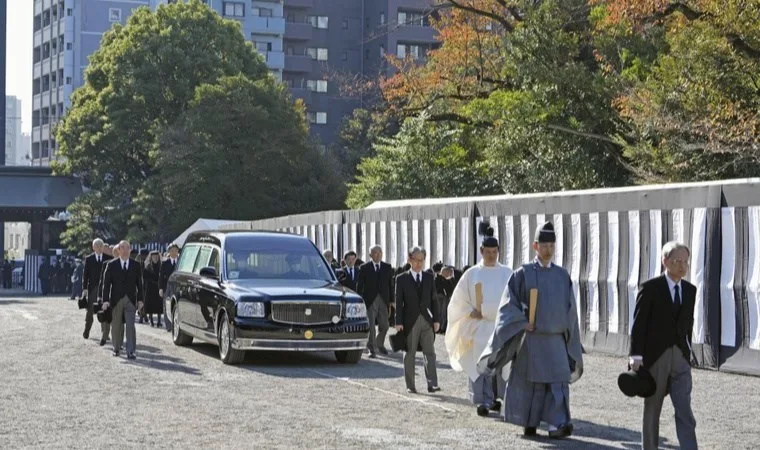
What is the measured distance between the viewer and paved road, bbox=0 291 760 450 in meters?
12.5

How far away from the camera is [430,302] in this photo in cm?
1758

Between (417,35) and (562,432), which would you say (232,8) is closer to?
(417,35)

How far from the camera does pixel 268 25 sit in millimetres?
106812

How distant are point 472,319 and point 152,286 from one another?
20401 mm

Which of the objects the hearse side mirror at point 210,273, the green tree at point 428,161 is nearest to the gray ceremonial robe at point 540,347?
the hearse side mirror at point 210,273

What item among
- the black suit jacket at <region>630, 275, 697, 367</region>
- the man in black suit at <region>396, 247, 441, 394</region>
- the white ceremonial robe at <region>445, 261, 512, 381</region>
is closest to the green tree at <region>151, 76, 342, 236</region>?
the man in black suit at <region>396, 247, 441, 394</region>

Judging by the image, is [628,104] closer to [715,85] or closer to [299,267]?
[715,85]

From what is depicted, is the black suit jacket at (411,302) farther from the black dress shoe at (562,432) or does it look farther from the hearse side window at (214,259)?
the hearse side window at (214,259)

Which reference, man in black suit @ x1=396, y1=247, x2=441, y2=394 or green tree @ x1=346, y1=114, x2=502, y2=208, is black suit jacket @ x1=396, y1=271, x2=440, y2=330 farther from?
green tree @ x1=346, y1=114, x2=502, y2=208

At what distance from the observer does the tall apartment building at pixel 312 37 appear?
351 ft

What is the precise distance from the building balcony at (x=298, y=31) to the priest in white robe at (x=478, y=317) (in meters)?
95.5

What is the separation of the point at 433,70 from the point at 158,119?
2362 cm

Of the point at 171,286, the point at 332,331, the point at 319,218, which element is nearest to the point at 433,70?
the point at 319,218

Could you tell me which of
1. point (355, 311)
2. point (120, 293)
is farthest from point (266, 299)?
point (120, 293)
